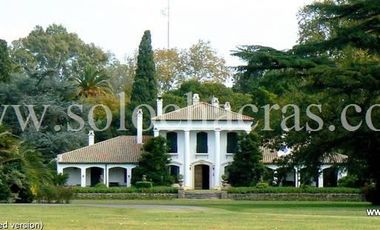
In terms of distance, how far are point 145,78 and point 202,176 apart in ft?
51.7

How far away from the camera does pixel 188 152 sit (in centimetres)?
7700

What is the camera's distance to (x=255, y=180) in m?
71.2

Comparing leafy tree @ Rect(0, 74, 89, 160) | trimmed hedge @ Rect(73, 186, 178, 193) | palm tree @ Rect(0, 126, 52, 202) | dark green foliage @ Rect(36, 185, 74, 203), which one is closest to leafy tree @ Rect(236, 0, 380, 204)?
dark green foliage @ Rect(36, 185, 74, 203)

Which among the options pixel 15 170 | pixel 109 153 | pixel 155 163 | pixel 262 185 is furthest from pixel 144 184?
pixel 15 170

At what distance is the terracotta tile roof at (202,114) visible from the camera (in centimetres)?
7631

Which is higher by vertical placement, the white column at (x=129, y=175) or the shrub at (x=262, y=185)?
the white column at (x=129, y=175)

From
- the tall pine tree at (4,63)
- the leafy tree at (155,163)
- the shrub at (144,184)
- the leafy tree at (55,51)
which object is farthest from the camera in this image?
the leafy tree at (55,51)

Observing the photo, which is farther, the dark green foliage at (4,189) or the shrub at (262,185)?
the shrub at (262,185)

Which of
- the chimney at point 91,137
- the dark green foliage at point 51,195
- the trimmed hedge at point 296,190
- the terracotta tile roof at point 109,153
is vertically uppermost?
the chimney at point 91,137

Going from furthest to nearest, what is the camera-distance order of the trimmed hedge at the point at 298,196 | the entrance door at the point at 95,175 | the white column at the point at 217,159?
1. the entrance door at the point at 95,175
2. the white column at the point at 217,159
3. the trimmed hedge at the point at 298,196

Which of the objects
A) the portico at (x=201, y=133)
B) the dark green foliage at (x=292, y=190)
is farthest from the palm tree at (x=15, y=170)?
the portico at (x=201, y=133)

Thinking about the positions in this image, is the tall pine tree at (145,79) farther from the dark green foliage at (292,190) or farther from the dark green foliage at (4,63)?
the dark green foliage at (292,190)

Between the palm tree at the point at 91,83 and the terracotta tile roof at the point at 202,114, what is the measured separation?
68.8 ft

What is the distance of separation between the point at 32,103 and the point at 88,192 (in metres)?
17.0
